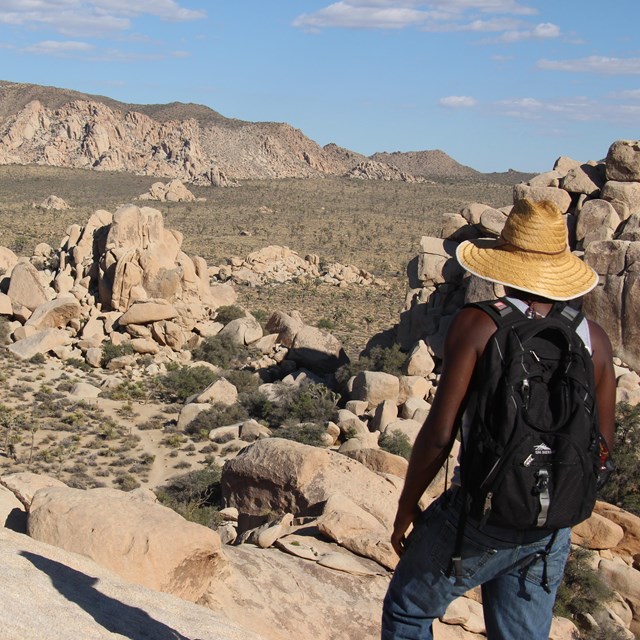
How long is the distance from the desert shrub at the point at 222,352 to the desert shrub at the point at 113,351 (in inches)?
64.1

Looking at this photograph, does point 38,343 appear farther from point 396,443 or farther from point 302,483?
point 302,483

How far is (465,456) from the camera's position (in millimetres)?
3006

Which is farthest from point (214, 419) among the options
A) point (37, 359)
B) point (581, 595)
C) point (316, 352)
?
point (581, 595)

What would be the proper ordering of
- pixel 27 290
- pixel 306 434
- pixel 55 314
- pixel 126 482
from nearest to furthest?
pixel 126 482, pixel 306 434, pixel 55 314, pixel 27 290

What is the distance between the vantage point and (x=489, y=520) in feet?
Result: 9.88

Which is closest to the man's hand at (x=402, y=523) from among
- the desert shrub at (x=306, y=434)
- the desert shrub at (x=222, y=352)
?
the desert shrub at (x=306, y=434)

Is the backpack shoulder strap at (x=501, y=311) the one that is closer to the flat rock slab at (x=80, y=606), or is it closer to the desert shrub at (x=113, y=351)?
the flat rock slab at (x=80, y=606)

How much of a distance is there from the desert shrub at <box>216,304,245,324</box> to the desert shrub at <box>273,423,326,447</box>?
7.99 metres

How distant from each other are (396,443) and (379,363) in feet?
13.3

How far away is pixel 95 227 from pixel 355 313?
9156mm

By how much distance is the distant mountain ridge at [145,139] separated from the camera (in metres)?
93.5

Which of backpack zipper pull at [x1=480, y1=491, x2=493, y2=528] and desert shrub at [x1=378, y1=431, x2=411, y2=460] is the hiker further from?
desert shrub at [x1=378, y1=431, x2=411, y2=460]

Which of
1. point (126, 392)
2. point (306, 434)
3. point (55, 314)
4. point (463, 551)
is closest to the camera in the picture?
point (463, 551)

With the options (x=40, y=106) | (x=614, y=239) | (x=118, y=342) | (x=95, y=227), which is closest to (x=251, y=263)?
(x=95, y=227)
